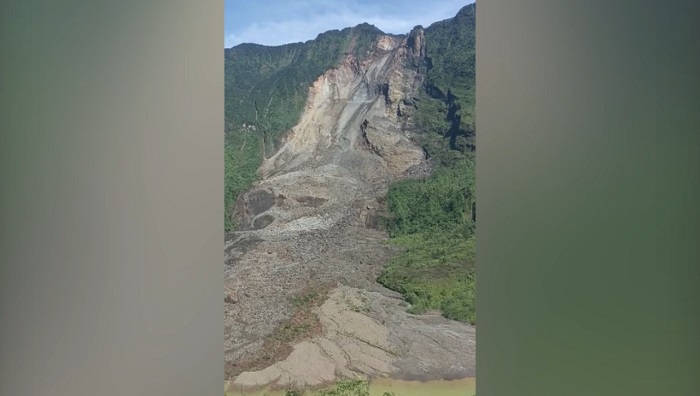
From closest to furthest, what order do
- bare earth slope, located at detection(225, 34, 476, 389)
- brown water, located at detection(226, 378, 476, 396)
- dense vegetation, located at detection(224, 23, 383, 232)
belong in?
brown water, located at detection(226, 378, 476, 396) → bare earth slope, located at detection(225, 34, 476, 389) → dense vegetation, located at detection(224, 23, 383, 232)

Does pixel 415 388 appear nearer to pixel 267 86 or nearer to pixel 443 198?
pixel 443 198

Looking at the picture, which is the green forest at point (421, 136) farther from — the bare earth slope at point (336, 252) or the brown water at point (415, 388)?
the brown water at point (415, 388)

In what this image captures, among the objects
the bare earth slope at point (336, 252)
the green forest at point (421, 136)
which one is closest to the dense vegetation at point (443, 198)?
the green forest at point (421, 136)

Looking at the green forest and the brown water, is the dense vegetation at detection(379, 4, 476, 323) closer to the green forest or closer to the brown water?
the green forest

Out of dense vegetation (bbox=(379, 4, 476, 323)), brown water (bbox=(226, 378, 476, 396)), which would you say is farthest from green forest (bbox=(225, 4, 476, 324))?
brown water (bbox=(226, 378, 476, 396))

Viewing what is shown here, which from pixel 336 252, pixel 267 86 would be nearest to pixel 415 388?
pixel 336 252
